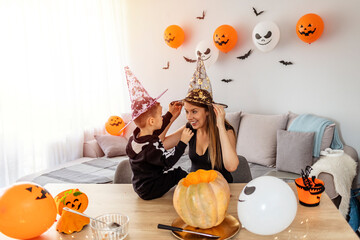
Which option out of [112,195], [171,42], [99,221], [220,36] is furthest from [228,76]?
[99,221]

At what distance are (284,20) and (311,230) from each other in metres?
2.84

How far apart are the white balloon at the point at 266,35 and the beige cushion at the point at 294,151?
989 millimetres

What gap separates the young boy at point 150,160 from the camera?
1306 millimetres

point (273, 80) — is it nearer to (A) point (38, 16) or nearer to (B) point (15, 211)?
(A) point (38, 16)

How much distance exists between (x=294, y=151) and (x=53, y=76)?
9.20 ft

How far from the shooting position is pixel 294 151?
2891mm

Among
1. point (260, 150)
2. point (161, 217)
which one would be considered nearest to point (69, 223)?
point (161, 217)

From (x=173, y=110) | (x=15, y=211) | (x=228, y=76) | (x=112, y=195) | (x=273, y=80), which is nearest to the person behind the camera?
(x=15, y=211)

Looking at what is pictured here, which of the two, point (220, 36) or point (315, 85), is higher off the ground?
point (220, 36)

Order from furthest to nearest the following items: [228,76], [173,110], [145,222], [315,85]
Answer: [228,76] < [315,85] < [173,110] < [145,222]

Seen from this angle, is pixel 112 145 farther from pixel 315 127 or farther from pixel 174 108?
pixel 315 127

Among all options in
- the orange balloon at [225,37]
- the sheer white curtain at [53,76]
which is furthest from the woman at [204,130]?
the sheer white curtain at [53,76]

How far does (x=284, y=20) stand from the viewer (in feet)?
10.9

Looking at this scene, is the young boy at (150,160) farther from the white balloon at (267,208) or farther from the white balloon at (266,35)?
the white balloon at (266,35)
